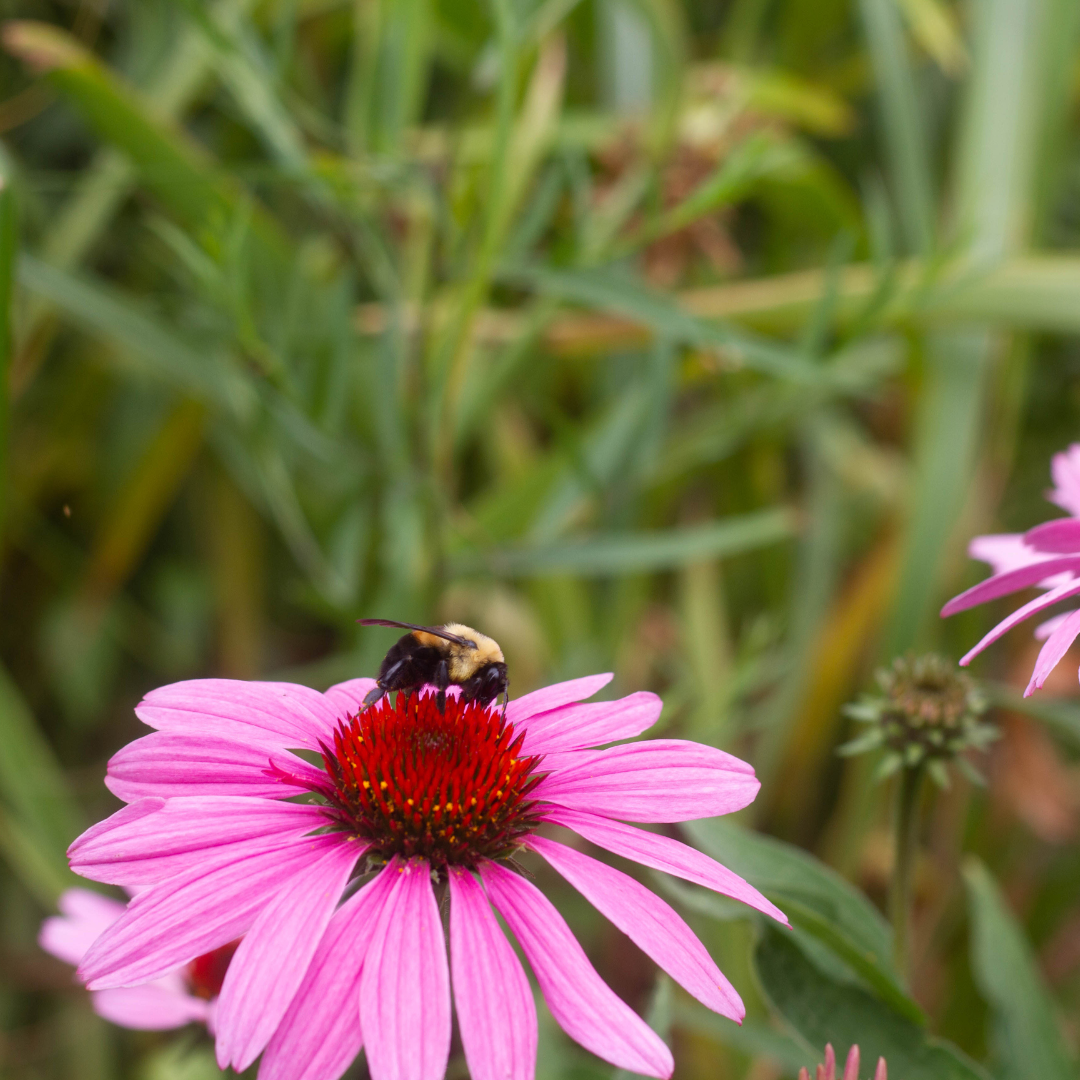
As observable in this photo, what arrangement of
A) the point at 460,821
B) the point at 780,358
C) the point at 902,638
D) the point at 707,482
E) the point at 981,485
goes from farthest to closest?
the point at 707,482, the point at 981,485, the point at 902,638, the point at 780,358, the point at 460,821

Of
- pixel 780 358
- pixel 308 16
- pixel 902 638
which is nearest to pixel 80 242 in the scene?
pixel 308 16

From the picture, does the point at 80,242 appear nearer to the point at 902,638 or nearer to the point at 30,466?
the point at 30,466

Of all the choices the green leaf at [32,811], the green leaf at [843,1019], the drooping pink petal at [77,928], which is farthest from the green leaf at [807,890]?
the green leaf at [32,811]

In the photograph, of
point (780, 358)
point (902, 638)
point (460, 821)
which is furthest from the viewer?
point (902, 638)

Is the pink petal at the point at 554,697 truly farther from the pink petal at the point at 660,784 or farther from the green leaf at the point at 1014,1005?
the green leaf at the point at 1014,1005

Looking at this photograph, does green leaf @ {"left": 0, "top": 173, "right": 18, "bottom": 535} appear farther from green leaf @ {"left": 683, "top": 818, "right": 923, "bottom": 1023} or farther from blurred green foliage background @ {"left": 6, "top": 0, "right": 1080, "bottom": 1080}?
green leaf @ {"left": 683, "top": 818, "right": 923, "bottom": 1023}

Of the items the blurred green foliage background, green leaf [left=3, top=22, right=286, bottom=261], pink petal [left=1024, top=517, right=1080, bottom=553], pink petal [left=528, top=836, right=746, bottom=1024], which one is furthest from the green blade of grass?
pink petal [left=528, top=836, right=746, bottom=1024]

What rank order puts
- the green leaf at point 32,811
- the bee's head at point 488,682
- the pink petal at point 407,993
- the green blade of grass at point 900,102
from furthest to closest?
1. the green blade of grass at point 900,102
2. the green leaf at point 32,811
3. the bee's head at point 488,682
4. the pink petal at point 407,993
